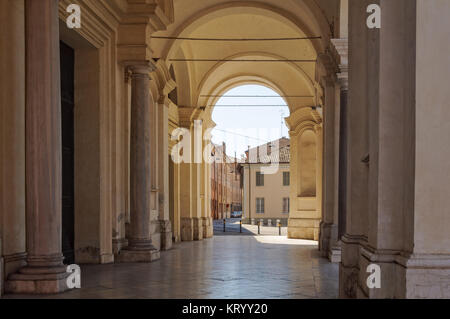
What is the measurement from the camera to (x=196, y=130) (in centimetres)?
2270

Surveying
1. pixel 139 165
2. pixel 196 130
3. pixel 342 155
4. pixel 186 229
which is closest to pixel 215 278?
pixel 139 165

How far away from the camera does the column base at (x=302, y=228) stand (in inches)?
893

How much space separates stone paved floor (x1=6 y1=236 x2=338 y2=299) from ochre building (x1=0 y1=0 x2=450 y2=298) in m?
0.78

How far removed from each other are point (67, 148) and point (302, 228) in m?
13.3

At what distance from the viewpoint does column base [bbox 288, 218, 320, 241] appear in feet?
74.4

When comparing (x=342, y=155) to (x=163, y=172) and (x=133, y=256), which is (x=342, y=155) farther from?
(x=163, y=172)

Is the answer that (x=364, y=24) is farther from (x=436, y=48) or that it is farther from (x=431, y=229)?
(x=431, y=229)

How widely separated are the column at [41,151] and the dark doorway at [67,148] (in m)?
3.45

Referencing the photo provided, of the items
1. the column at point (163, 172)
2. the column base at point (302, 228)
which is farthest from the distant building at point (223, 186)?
the column at point (163, 172)

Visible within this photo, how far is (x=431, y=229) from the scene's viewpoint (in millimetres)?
5074

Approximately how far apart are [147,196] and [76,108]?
2.58m

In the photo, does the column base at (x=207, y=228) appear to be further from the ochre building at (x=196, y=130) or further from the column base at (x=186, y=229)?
the column base at (x=186, y=229)

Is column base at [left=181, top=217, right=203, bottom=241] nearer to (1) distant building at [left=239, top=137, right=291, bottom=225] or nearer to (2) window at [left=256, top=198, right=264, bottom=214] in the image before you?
(1) distant building at [left=239, top=137, right=291, bottom=225]
